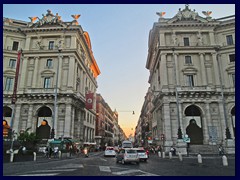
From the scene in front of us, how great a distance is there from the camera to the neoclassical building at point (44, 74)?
37.5 m

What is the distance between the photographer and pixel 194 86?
36.8 m

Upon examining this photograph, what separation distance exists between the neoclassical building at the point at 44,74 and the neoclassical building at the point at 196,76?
1775 cm

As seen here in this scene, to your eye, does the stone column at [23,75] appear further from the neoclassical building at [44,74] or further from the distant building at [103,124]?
the distant building at [103,124]

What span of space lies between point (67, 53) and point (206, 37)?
29.4 meters

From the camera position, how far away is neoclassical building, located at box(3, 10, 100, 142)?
37.5 metres

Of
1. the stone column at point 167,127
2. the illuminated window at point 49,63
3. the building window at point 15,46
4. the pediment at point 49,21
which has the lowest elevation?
the stone column at point 167,127

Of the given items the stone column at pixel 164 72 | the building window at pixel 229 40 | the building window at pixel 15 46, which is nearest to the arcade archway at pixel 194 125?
the stone column at pixel 164 72

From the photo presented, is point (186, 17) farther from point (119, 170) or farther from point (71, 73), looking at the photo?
point (119, 170)

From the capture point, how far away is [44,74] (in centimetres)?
4050

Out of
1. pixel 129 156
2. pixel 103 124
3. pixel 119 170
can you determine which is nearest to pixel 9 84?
pixel 129 156

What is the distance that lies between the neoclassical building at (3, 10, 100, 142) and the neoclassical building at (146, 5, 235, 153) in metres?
17.8

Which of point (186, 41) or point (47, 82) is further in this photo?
point (186, 41)

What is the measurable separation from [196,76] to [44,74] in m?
30.9
